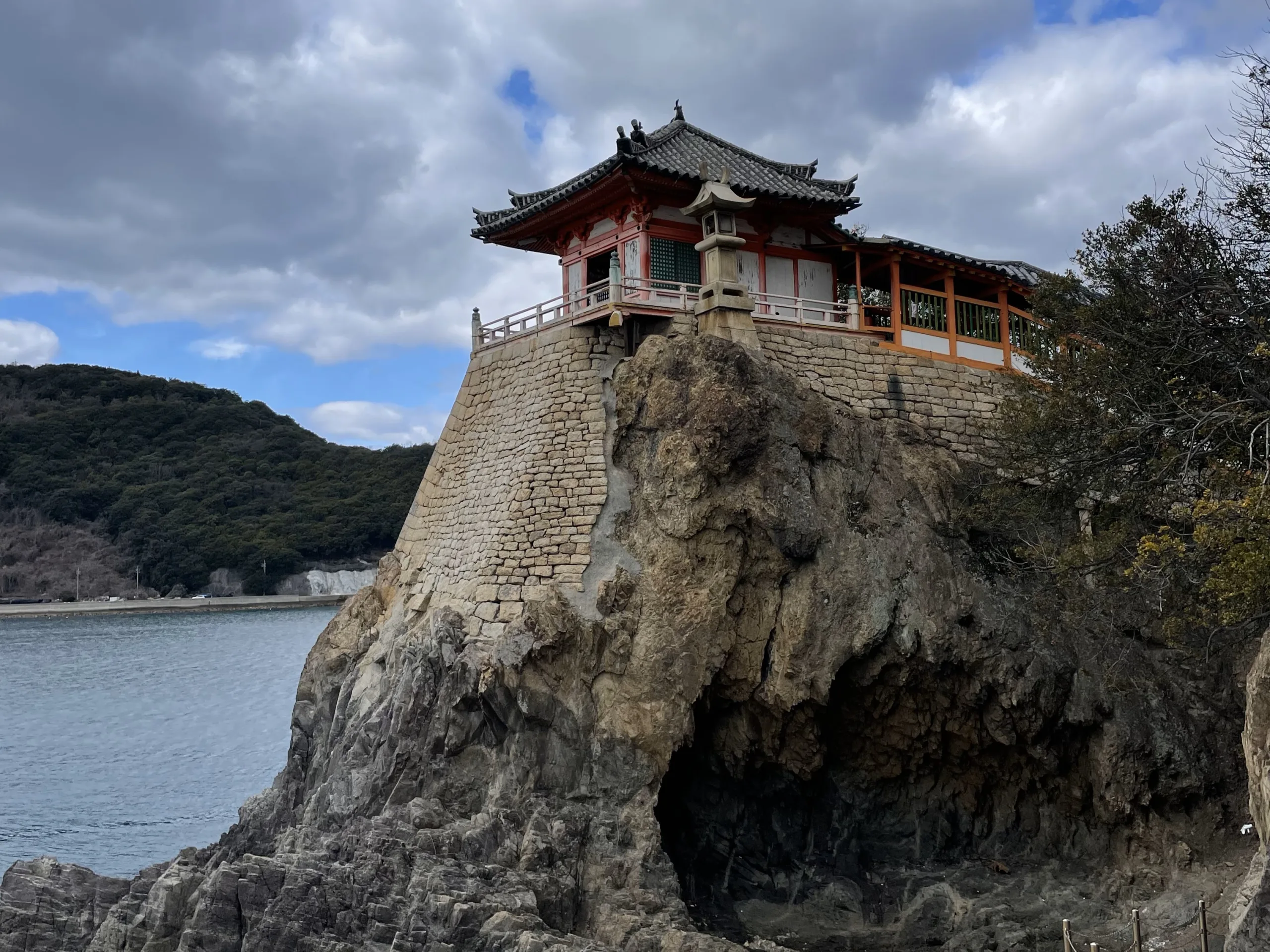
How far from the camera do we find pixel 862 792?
22.5m

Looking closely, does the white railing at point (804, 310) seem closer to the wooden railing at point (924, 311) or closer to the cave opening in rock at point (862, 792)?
the wooden railing at point (924, 311)

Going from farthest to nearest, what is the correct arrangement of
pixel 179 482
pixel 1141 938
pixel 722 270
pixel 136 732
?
pixel 179 482
pixel 136 732
pixel 722 270
pixel 1141 938

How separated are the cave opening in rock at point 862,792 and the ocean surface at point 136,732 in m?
18.2

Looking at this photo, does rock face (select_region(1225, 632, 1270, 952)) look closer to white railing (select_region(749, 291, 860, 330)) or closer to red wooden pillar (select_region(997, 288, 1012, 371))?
white railing (select_region(749, 291, 860, 330))

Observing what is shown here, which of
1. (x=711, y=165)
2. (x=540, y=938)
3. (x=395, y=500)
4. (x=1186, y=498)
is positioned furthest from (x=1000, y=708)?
(x=395, y=500)

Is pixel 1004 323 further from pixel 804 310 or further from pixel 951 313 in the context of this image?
pixel 804 310

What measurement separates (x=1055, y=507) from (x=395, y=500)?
75693 millimetres

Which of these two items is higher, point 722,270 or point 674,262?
point 674,262

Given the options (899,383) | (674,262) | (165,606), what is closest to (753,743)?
(899,383)

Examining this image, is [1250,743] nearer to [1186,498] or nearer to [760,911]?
[1186,498]

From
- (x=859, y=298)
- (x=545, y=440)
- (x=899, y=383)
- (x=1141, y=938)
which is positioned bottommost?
(x=1141, y=938)

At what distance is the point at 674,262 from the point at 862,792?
11.9m

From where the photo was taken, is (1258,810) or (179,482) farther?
(179,482)

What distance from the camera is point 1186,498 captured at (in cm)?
1856
